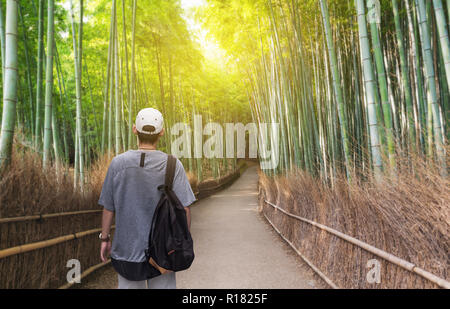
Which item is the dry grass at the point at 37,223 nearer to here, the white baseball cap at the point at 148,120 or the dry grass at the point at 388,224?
the white baseball cap at the point at 148,120

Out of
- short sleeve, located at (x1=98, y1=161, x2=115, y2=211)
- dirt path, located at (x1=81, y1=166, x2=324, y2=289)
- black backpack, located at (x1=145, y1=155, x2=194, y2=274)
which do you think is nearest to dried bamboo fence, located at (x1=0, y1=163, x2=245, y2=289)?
dirt path, located at (x1=81, y1=166, x2=324, y2=289)

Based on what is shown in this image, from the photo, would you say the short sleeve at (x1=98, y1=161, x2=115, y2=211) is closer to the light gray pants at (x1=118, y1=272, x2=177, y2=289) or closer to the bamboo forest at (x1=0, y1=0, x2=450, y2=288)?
the light gray pants at (x1=118, y1=272, x2=177, y2=289)

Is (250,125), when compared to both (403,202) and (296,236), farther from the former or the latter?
(403,202)

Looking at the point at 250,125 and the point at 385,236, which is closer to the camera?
the point at 385,236

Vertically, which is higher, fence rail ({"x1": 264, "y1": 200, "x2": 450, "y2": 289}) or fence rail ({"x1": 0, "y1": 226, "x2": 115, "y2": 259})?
fence rail ({"x1": 0, "y1": 226, "x2": 115, "y2": 259})

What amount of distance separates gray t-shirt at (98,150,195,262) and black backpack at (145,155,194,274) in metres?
0.04

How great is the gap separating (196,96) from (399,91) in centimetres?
830

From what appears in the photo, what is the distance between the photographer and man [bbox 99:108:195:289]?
1.36 meters

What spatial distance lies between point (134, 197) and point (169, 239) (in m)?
0.23

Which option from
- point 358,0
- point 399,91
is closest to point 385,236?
point 358,0

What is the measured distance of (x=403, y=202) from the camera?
6.11 ft

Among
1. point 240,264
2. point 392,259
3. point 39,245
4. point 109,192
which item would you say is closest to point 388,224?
point 392,259

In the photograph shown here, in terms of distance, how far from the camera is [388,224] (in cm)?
202
